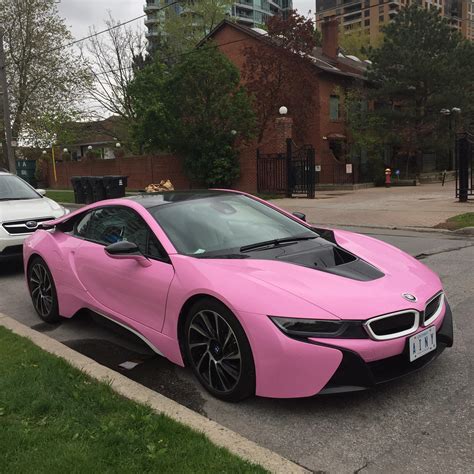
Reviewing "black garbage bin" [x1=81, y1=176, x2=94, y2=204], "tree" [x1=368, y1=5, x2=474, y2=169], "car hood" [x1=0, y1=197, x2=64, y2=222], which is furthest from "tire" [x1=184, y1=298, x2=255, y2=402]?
"tree" [x1=368, y1=5, x2=474, y2=169]

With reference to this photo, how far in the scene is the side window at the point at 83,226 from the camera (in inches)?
201

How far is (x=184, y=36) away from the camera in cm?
4084

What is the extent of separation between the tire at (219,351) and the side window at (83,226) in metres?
1.95

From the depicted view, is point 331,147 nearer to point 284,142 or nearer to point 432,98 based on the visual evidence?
point 432,98

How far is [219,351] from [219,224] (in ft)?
3.92

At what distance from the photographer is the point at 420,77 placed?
2997 cm

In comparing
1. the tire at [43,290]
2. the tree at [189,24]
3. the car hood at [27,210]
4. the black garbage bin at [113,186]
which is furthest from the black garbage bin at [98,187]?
the tree at [189,24]

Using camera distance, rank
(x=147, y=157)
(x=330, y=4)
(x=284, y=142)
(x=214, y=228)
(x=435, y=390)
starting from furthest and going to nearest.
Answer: (x=330, y=4) → (x=147, y=157) → (x=284, y=142) → (x=214, y=228) → (x=435, y=390)

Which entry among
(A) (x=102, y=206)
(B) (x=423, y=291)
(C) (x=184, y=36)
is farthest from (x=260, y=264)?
(C) (x=184, y=36)

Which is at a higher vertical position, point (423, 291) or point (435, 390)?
point (423, 291)

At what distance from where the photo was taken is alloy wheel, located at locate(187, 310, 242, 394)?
11.0 ft

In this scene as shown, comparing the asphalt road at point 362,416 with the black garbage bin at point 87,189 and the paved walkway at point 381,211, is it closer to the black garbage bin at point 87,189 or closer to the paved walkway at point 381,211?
the paved walkway at point 381,211

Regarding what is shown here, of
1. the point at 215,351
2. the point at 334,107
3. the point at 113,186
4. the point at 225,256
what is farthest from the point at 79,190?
the point at 215,351

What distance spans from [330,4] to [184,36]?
349 feet
